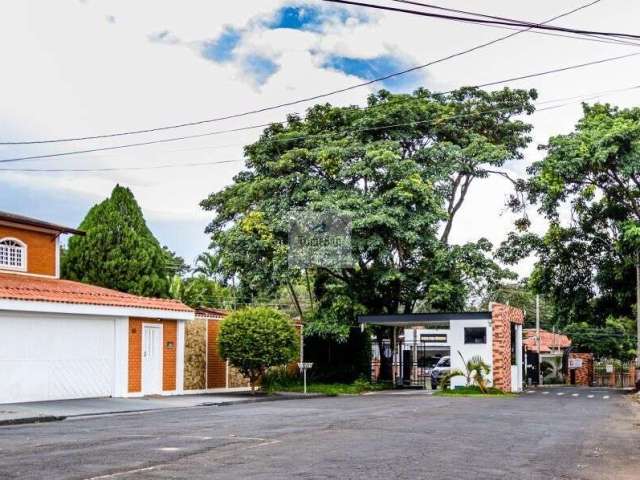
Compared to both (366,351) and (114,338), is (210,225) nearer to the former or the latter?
(366,351)

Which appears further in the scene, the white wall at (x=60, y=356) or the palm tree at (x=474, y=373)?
the palm tree at (x=474, y=373)

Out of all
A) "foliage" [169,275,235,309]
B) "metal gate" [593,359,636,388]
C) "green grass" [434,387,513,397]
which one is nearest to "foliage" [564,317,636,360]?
"metal gate" [593,359,636,388]

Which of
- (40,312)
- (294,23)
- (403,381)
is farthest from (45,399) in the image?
(403,381)

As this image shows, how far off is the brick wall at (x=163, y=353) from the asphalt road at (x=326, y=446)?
7.71m

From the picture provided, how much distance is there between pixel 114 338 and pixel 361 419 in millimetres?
11651

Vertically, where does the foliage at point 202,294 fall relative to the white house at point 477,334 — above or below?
above

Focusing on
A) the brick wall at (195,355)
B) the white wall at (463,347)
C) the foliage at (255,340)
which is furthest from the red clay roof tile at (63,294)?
the white wall at (463,347)

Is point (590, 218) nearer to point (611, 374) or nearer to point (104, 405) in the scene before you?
point (611, 374)

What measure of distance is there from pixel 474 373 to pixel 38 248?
1671 cm

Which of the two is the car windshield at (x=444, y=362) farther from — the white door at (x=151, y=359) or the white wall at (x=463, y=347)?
the white door at (x=151, y=359)

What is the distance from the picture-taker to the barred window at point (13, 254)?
95.7ft

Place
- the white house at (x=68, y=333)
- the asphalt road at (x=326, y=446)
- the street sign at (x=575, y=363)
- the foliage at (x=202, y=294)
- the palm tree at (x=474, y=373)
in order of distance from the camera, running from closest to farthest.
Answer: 1. the asphalt road at (x=326, y=446)
2. the white house at (x=68, y=333)
3. the palm tree at (x=474, y=373)
4. the foliage at (x=202, y=294)
5. the street sign at (x=575, y=363)

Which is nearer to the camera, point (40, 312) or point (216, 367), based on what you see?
point (40, 312)

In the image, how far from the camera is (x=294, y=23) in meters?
19.6
